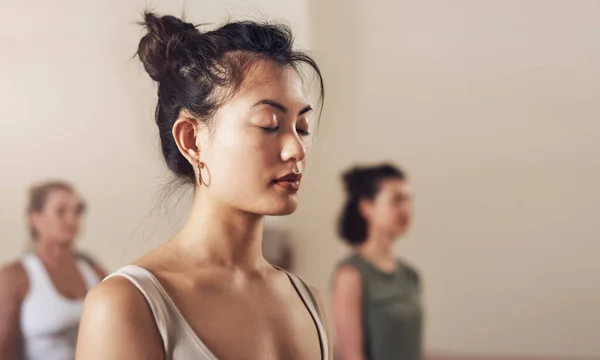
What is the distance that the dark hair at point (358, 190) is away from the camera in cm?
289

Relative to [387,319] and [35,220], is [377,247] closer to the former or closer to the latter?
[387,319]

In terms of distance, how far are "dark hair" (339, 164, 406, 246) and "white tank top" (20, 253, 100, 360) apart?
0.96m

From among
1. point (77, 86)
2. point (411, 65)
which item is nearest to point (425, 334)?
point (411, 65)

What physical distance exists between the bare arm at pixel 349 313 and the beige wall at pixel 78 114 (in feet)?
3.48

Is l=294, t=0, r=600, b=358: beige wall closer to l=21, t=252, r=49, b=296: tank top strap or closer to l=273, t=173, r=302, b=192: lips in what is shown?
l=21, t=252, r=49, b=296: tank top strap

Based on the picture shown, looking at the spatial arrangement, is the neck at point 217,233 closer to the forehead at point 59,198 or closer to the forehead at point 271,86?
the forehead at point 271,86

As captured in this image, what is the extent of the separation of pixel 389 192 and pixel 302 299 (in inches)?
74.8

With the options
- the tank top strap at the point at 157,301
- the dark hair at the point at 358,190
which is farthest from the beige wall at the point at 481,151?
the tank top strap at the point at 157,301

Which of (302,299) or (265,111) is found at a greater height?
(265,111)

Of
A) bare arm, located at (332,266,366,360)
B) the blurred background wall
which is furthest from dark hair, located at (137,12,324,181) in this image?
the blurred background wall

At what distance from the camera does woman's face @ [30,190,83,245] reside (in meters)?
2.82

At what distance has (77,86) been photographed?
3414 millimetres

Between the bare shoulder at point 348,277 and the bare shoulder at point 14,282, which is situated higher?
the bare shoulder at point 348,277

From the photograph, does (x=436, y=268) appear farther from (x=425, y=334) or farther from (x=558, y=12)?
(x=558, y=12)
